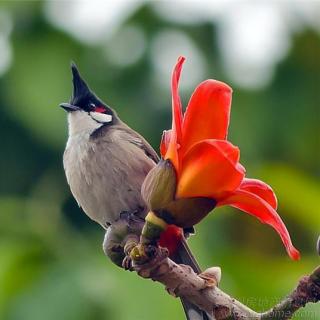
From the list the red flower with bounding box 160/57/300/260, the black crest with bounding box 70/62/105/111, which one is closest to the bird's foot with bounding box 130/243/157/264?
the red flower with bounding box 160/57/300/260

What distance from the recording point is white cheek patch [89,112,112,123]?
2941 millimetres

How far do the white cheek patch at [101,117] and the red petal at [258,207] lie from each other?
1.22 meters

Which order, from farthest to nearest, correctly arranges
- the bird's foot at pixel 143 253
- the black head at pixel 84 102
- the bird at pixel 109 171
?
1. the black head at pixel 84 102
2. the bird at pixel 109 171
3. the bird's foot at pixel 143 253

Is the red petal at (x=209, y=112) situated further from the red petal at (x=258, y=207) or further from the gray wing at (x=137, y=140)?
the gray wing at (x=137, y=140)

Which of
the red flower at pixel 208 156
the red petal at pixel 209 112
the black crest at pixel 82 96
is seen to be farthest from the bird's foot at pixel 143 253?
the black crest at pixel 82 96

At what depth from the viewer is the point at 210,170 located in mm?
1684

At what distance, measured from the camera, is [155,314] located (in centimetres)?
397

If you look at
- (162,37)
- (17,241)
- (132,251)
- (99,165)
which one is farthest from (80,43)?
(132,251)

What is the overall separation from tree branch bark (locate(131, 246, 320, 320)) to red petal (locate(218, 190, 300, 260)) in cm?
10

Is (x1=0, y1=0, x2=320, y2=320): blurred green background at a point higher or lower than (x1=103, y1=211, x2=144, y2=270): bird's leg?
lower

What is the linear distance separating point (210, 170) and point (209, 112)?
10 cm

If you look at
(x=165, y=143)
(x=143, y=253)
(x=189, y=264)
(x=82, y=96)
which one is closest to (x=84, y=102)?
(x=82, y=96)

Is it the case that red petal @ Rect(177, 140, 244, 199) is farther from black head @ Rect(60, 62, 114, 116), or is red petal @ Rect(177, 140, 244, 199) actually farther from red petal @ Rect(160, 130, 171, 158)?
black head @ Rect(60, 62, 114, 116)

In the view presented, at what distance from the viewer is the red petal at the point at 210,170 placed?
1.66 m
